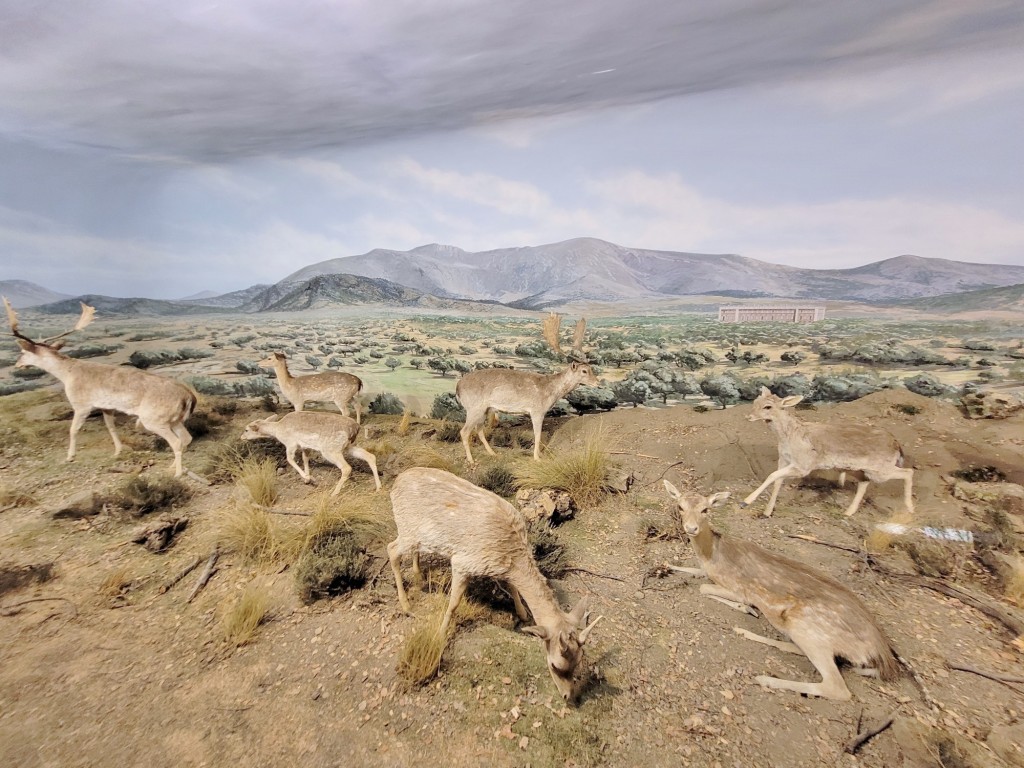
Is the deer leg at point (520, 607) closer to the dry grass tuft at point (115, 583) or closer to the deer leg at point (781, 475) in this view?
the deer leg at point (781, 475)

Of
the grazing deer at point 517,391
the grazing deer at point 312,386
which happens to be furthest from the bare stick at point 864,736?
the grazing deer at point 312,386

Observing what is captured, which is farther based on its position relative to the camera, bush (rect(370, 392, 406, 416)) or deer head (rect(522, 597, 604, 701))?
bush (rect(370, 392, 406, 416))

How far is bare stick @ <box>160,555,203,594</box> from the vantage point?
314 cm

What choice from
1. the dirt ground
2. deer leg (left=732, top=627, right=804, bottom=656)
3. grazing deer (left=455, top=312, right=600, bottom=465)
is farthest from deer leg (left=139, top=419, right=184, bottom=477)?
deer leg (left=732, top=627, right=804, bottom=656)

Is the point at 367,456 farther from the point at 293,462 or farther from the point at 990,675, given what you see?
the point at 990,675

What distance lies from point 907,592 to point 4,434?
30.0 ft

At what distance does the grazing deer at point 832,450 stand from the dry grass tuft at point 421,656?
10.4 feet

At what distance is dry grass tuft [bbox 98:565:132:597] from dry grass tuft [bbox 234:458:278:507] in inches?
43.2

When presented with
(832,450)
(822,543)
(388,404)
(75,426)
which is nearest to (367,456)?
(388,404)

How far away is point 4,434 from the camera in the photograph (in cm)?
496

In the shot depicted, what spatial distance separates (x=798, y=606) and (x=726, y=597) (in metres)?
0.59

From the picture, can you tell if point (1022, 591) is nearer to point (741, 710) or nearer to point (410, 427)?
point (741, 710)

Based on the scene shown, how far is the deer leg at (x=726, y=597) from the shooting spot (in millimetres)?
2822

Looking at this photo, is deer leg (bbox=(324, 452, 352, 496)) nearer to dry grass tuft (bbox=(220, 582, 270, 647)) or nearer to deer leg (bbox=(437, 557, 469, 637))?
dry grass tuft (bbox=(220, 582, 270, 647))
